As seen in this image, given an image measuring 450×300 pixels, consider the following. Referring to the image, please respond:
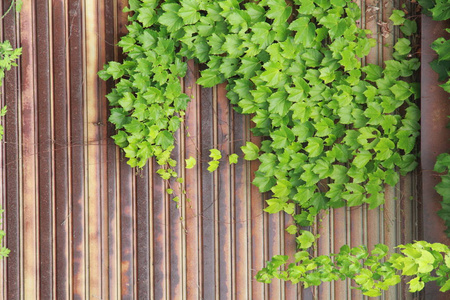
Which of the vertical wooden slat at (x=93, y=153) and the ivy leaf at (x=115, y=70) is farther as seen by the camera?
A: the vertical wooden slat at (x=93, y=153)

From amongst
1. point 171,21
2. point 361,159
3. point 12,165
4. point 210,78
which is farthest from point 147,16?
point 361,159

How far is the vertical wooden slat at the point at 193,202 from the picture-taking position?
3.12 m

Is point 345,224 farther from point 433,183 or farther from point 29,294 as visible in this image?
point 29,294

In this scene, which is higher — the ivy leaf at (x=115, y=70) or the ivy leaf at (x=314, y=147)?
the ivy leaf at (x=115, y=70)

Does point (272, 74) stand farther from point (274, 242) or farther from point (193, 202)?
point (274, 242)

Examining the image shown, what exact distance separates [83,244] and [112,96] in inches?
40.6

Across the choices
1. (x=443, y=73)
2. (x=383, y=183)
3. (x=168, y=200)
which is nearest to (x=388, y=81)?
(x=443, y=73)

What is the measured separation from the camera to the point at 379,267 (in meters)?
2.61

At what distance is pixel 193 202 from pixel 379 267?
1.27m

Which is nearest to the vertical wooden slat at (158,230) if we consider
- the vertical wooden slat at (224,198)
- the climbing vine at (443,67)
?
the vertical wooden slat at (224,198)

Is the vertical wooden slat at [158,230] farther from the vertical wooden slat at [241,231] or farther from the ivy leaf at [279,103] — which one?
the ivy leaf at [279,103]

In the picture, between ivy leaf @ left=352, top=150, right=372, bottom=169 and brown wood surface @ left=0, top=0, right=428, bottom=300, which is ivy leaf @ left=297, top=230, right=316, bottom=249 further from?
ivy leaf @ left=352, top=150, right=372, bottom=169

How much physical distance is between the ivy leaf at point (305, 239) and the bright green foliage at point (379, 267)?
67mm

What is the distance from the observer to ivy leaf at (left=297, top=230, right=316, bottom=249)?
3064 mm
